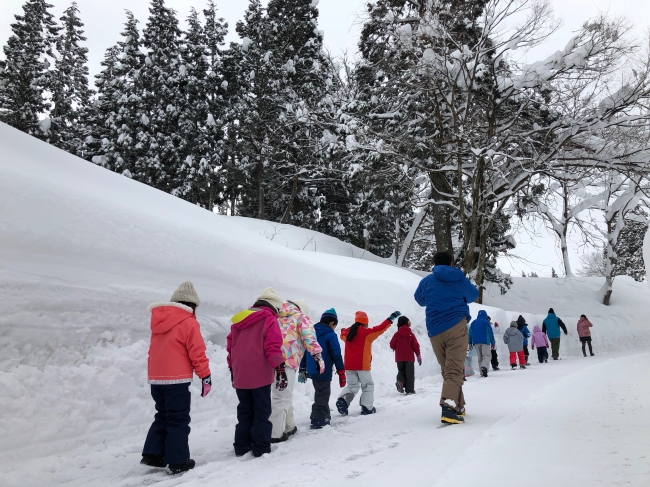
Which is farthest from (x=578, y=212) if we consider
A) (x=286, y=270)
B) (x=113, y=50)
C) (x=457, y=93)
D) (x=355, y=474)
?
(x=113, y=50)

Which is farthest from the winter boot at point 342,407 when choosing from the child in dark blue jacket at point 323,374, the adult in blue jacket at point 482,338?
the adult in blue jacket at point 482,338

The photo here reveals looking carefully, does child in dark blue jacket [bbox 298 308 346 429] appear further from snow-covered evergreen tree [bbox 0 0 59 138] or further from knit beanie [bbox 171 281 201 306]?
snow-covered evergreen tree [bbox 0 0 59 138]

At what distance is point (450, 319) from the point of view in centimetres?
554

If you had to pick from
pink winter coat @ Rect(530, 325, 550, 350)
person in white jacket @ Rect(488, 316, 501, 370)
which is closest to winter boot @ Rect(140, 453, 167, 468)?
person in white jacket @ Rect(488, 316, 501, 370)

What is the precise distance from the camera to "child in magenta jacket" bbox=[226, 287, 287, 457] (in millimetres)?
4629

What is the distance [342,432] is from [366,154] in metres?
16.1

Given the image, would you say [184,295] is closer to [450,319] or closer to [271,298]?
[271,298]

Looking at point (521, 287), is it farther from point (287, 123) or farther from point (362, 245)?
point (287, 123)

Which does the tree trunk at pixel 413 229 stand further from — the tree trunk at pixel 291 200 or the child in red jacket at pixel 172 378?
the child in red jacket at pixel 172 378

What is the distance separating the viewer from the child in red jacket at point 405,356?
852 cm

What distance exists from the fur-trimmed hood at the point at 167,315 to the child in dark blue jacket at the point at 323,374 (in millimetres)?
2078

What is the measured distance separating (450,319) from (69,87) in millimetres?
38275

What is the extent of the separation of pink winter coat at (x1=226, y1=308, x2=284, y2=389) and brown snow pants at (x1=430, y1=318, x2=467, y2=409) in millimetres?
1883

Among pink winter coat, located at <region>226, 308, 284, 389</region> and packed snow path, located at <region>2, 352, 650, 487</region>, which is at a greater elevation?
pink winter coat, located at <region>226, 308, 284, 389</region>
